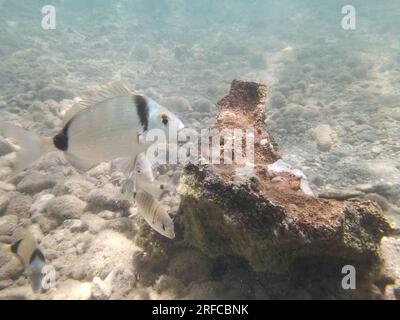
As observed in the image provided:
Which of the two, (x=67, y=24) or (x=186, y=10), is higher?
(x=186, y=10)

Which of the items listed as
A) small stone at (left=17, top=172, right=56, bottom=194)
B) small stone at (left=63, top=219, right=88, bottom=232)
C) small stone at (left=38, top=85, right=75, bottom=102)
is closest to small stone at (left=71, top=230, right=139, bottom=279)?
small stone at (left=63, top=219, right=88, bottom=232)

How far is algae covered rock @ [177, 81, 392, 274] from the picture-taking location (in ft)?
7.52

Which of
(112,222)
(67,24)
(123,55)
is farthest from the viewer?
(67,24)

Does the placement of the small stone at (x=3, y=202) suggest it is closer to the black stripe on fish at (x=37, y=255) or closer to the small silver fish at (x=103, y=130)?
the black stripe on fish at (x=37, y=255)

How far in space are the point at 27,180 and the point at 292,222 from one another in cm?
464

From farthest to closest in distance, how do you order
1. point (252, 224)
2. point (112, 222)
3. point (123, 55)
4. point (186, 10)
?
1. point (186, 10)
2. point (123, 55)
3. point (112, 222)
4. point (252, 224)

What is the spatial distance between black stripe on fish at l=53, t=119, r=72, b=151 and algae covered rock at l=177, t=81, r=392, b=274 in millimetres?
1019

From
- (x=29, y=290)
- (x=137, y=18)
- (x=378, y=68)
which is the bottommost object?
(x=29, y=290)

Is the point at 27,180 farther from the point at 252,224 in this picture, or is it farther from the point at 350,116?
the point at 350,116

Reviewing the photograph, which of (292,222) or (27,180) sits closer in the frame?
(292,222)

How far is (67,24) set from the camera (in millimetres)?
26641

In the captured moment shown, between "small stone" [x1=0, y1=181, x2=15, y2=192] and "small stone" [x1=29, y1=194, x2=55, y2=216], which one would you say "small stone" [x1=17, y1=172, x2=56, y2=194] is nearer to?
"small stone" [x1=0, y1=181, x2=15, y2=192]

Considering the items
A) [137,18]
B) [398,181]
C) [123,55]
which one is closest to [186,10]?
[137,18]

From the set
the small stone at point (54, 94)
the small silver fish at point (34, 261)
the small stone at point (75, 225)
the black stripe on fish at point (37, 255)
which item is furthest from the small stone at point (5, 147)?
the black stripe on fish at point (37, 255)
